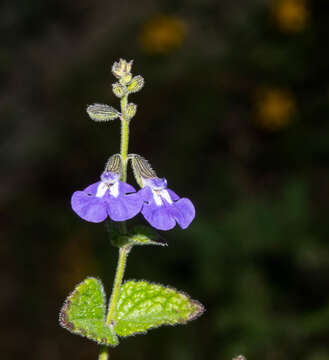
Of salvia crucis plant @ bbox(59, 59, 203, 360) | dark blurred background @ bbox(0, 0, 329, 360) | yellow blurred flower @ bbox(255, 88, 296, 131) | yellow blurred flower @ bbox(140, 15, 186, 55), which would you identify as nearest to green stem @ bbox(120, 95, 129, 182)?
salvia crucis plant @ bbox(59, 59, 203, 360)

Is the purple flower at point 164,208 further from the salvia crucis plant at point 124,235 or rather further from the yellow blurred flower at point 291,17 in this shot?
the yellow blurred flower at point 291,17

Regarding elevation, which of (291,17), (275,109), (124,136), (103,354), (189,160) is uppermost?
(291,17)

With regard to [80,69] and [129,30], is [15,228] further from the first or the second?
[129,30]

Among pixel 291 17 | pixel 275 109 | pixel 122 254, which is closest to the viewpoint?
pixel 122 254

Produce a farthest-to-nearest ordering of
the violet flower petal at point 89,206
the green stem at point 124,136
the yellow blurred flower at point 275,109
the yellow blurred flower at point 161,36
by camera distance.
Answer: the yellow blurred flower at point 161,36 → the yellow blurred flower at point 275,109 → the green stem at point 124,136 → the violet flower petal at point 89,206

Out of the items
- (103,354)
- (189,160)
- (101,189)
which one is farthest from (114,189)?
(189,160)

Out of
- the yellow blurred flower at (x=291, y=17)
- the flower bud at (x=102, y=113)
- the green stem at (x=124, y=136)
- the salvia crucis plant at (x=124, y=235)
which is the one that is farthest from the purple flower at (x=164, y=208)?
the yellow blurred flower at (x=291, y=17)

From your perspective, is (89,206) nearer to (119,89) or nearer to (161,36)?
(119,89)
